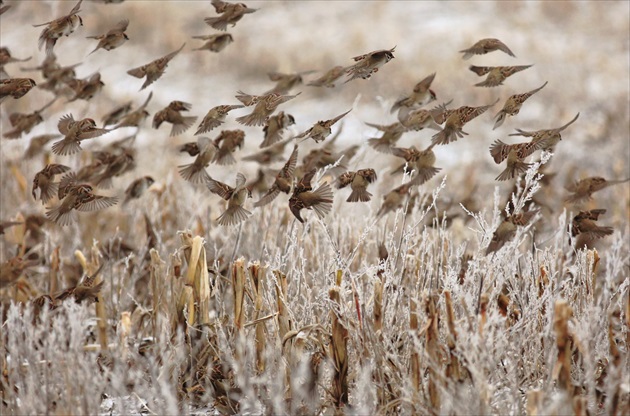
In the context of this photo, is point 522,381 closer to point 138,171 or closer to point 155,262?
point 155,262

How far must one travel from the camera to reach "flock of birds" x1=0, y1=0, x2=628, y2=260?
2.21 meters

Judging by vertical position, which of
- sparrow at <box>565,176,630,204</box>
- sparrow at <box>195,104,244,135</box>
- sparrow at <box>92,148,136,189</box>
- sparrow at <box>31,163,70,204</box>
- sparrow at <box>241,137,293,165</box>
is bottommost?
sparrow at <box>241,137,293,165</box>

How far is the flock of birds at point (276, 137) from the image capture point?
2.21 m

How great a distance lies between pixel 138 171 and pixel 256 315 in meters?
4.81

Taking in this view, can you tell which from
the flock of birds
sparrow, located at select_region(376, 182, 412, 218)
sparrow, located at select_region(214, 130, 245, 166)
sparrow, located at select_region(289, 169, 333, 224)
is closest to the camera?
sparrow, located at select_region(289, 169, 333, 224)

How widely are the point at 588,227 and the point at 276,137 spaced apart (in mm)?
1035

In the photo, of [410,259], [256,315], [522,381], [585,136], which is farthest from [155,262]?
[585,136]

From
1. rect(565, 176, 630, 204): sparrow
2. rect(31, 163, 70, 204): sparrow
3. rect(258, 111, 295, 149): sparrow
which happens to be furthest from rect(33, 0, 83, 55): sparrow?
rect(565, 176, 630, 204): sparrow

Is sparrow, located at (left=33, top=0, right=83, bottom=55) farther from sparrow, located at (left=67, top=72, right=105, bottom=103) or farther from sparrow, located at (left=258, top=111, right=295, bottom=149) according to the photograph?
sparrow, located at (left=258, top=111, right=295, bottom=149)

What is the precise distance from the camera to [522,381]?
226 cm

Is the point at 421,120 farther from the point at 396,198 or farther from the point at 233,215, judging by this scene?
the point at 233,215

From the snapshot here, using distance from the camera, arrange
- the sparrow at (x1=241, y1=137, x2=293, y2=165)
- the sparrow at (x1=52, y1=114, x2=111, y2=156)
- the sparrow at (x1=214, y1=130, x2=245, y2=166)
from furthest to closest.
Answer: the sparrow at (x1=241, y1=137, x2=293, y2=165) → the sparrow at (x1=214, y1=130, x2=245, y2=166) → the sparrow at (x1=52, y1=114, x2=111, y2=156)

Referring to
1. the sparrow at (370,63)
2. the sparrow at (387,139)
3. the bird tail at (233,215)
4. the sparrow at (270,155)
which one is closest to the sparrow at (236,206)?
the bird tail at (233,215)

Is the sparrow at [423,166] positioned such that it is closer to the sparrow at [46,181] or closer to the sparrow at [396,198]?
the sparrow at [396,198]
